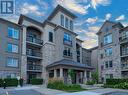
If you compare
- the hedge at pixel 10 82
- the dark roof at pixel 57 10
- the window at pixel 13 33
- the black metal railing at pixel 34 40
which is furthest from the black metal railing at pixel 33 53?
the dark roof at pixel 57 10

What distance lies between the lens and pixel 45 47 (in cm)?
4031

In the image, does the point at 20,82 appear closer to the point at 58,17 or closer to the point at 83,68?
the point at 83,68

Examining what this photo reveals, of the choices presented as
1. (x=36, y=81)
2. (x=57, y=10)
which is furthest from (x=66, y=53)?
(x=57, y=10)

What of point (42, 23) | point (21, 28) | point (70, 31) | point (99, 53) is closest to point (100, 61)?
point (99, 53)

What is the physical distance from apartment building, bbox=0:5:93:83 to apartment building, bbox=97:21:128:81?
22.3 feet

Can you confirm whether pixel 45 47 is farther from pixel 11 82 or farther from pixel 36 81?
pixel 11 82

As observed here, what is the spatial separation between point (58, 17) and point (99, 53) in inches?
597

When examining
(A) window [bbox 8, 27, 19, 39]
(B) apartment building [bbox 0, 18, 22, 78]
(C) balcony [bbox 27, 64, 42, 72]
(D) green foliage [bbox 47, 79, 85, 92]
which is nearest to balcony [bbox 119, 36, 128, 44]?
(C) balcony [bbox 27, 64, 42, 72]

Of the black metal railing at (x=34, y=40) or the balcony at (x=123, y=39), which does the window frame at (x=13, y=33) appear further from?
the balcony at (x=123, y=39)

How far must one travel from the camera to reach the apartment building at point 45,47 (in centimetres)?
3598

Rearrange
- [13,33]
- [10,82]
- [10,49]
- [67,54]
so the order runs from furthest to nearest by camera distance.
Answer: [67,54]
[13,33]
[10,49]
[10,82]

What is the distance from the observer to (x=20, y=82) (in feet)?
105

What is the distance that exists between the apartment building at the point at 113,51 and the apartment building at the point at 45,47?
680cm

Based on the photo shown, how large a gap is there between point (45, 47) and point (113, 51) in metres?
16.2
